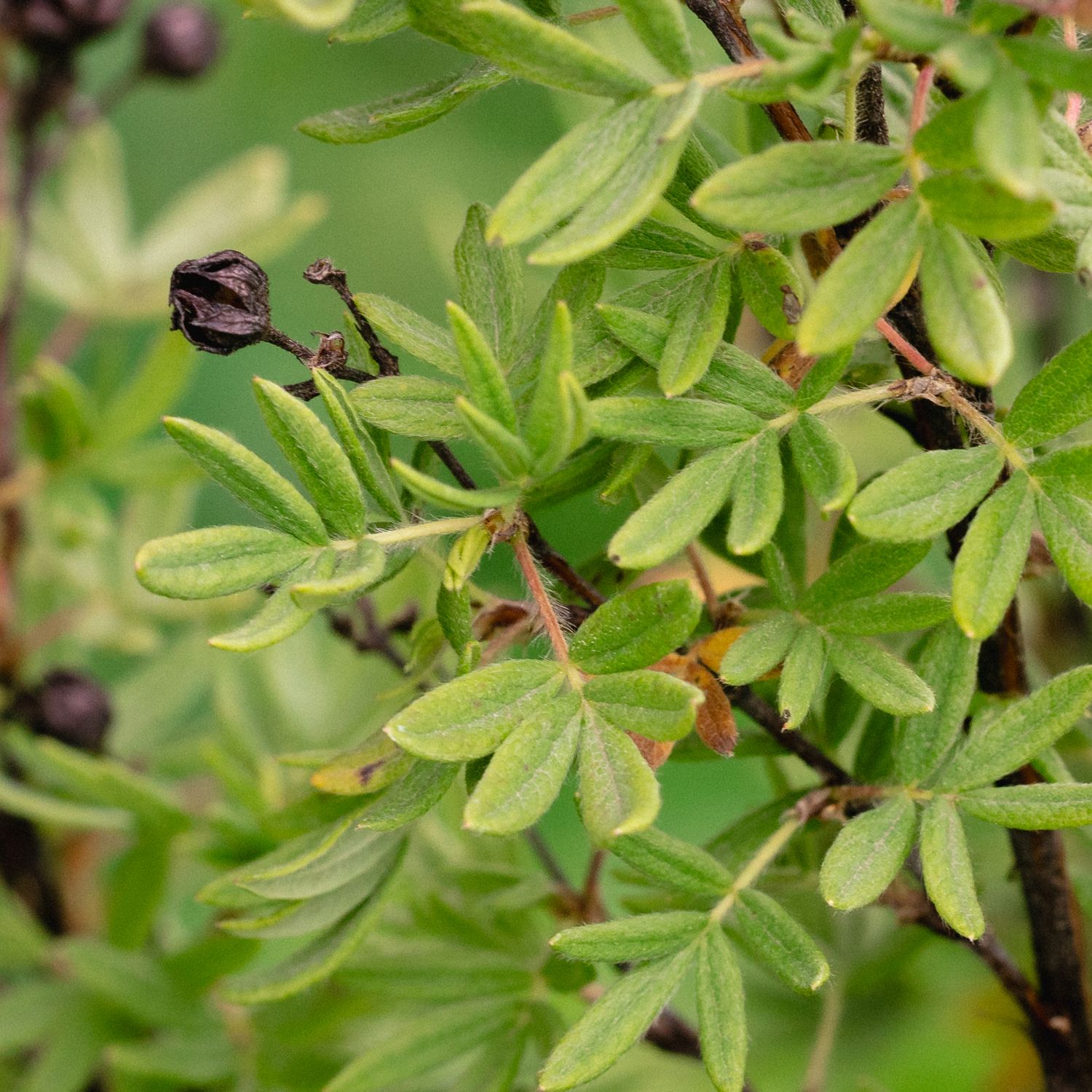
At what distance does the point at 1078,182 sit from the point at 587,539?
3.75ft

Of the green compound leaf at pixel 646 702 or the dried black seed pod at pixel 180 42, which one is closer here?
the green compound leaf at pixel 646 702

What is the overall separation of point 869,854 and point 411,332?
252 millimetres

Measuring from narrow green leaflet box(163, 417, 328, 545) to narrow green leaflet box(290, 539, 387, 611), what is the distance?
12 mm

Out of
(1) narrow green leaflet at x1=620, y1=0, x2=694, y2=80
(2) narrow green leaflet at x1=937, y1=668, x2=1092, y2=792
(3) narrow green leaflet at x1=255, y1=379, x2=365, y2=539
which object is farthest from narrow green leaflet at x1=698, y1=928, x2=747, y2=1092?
(1) narrow green leaflet at x1=620, y1=0, x2=694, y2=80

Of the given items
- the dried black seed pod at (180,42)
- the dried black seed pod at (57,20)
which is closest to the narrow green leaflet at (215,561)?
the dried black seed pod at (57,20)

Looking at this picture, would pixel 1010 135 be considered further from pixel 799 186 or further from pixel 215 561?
pixel 215 561

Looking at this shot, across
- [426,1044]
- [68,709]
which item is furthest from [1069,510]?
[68,709]

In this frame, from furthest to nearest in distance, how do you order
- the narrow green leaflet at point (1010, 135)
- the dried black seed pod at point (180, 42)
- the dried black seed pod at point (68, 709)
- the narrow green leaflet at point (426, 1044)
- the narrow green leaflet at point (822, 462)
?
the dried black seed pod at point (180, 42), the dried black seed pod at point (68, 709), the narrow green leaflet at point (426, 1044), the narrow green leaflet at point (822, 462), the narrow green leaflet at point (1010, 135)

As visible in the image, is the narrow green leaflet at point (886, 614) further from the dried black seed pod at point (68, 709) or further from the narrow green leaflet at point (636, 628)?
the dried black seed pod at point (68, 709)

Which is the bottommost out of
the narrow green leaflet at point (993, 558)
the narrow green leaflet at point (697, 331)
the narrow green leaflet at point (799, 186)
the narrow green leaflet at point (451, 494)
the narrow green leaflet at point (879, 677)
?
the narrow green leaflet at point (879, 677)

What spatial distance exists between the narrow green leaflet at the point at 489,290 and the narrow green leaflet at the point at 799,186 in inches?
5.0

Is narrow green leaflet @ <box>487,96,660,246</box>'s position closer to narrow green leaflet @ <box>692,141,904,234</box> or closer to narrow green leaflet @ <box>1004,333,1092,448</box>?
narrow green leaflet @ <box>692,141,904,234</box>

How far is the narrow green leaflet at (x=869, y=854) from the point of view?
428 millimetres

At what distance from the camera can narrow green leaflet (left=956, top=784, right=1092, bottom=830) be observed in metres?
0.44
